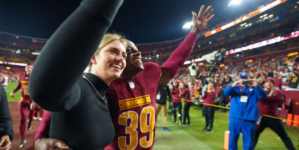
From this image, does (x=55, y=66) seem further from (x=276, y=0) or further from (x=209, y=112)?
(x=276, y=0)

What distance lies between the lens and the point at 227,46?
30.6m

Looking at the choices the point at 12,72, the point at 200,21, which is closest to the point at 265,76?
the point at 200,21

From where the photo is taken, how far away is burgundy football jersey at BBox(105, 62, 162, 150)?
4.43 ft

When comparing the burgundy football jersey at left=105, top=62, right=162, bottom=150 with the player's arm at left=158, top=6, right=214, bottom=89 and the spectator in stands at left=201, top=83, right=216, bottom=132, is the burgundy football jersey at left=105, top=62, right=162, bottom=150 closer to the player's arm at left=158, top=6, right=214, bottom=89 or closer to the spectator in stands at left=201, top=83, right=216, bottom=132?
the player's arm at left=158, top=6, right=214, bottom=89

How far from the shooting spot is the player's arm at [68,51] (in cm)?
36

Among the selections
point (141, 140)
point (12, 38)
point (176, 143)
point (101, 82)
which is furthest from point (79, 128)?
point (12, 38)

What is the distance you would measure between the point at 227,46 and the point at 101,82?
34684 millimetres

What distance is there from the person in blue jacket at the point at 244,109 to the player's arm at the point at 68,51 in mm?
4356

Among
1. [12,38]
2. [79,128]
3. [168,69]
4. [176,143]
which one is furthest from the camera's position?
[12,38]

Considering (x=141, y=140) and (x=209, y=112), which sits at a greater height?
(x=141, y=140)

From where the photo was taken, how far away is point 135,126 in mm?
1384

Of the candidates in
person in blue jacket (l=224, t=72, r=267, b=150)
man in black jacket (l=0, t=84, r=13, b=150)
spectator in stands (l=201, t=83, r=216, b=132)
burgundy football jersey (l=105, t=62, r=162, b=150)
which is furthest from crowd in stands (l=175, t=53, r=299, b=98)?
man in black jacket (l=0, t=84, r=13, b=150)

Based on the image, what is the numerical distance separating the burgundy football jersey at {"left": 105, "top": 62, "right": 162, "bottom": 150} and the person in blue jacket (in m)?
3.43

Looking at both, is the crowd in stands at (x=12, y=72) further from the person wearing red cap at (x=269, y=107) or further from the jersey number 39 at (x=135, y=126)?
the person wearing red cap at (x=269, y=107)
